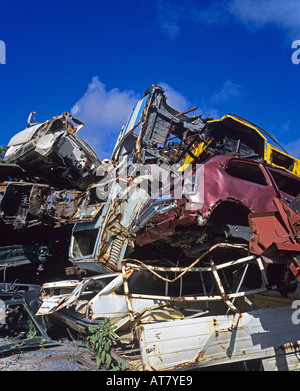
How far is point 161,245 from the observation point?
459cm

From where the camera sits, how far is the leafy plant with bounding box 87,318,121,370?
3.84 meters

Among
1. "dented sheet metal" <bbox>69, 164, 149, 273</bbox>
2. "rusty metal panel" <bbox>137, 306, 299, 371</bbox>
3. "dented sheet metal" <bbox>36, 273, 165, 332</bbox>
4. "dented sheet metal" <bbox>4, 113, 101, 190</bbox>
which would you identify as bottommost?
"rusty metal panel" <bbox>137, 306, 299, 371</bbox>

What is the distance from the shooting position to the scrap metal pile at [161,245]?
3.23m

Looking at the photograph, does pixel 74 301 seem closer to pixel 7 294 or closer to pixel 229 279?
pixel 7 294

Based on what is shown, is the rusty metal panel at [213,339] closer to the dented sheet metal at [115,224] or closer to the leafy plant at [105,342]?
the leafy plant at [105,342]

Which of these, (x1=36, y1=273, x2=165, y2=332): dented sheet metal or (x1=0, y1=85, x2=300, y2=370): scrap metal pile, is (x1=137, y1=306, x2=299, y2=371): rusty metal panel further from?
(x1=36, y1=273, x2=165, y2=332): dented sheet metal

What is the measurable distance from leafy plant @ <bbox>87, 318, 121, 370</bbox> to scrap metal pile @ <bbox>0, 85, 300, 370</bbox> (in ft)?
0.47

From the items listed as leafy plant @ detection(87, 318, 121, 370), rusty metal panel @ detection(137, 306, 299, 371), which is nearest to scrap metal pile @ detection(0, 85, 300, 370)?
rusty metal panel @ detection(137, 306, 299, 371)

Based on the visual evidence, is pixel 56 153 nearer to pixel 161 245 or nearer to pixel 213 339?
pixel 161 245

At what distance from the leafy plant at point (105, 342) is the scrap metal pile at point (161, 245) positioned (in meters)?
0.14

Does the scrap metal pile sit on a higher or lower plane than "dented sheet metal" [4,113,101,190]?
lower

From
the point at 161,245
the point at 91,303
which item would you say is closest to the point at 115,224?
the point at 161,245

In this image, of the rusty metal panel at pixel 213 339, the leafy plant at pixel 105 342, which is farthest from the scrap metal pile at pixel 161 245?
the leafy plant at pixel 105 342
